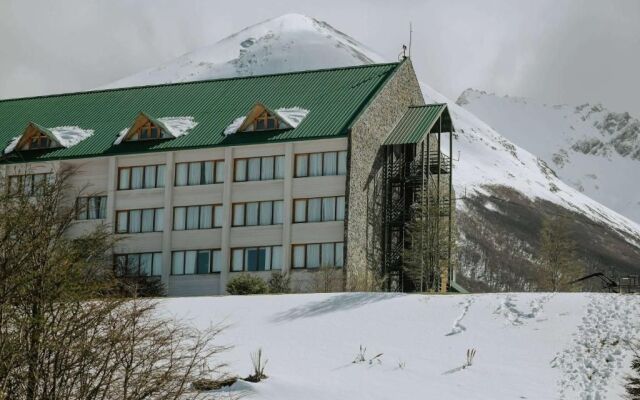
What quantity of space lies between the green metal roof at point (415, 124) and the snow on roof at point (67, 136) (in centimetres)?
2034

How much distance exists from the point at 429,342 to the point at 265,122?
29.0 metres

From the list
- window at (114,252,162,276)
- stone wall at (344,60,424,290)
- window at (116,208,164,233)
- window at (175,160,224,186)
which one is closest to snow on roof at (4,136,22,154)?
window at (116,208,164,233)

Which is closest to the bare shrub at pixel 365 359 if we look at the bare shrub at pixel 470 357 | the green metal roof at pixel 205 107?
the bare shrub at pixel 470 357

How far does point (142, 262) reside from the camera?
74.9m

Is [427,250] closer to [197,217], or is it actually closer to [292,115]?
[292,115]

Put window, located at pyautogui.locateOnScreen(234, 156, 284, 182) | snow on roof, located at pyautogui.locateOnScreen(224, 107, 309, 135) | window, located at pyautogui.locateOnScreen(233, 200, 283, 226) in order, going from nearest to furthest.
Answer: window, located at pyautogui.locateOnScreen(233, 200, 283, 226), window, located at pyautogui.locateOnScreen(234, 156, 284, 182), snow on roof, located at pyautogui.locateOnScreen(224, 107, 309, 135)

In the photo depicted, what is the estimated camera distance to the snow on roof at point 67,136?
261 feet

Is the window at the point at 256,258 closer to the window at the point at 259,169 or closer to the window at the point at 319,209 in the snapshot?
the window at the point at 319,209

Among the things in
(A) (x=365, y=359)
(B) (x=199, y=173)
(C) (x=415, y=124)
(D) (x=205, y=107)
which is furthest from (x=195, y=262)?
(A) (x=365, y=359)

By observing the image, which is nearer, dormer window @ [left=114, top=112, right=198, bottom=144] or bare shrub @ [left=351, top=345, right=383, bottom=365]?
bare shrub @ [left=351, top=345, right=383, bottom=365]

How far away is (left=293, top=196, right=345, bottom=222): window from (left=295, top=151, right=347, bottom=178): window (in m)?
1.56

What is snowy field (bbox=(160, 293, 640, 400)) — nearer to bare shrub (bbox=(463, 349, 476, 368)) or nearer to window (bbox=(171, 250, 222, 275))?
bare shrub (bbox=(463, 349, 476, 368))

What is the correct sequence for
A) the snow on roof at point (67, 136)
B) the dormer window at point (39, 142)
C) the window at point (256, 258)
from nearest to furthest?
1. the window at point (256, 258)
2. the snow on roof at point (67, 136)
3. the dormer window at point (39, 142)

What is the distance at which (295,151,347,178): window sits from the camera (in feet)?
234
